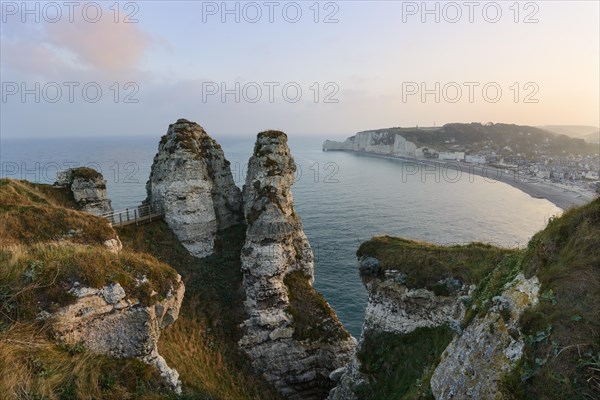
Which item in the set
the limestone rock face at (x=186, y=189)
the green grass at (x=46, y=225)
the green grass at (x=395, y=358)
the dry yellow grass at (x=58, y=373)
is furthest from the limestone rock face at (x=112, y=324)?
the limestone rock face at (x=186, y=189)

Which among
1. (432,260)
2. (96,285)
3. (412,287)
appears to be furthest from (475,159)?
(96,285)

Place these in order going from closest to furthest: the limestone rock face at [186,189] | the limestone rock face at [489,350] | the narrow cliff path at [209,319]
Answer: the limestone rock face at [489,350] < the narrow cliff path at [209,319] < the limestone rock face at [186,189]

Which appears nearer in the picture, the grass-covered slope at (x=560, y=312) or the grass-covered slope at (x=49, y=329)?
the grass-covered slope at (x=560, y=312)

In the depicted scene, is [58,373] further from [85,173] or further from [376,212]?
[376,212]

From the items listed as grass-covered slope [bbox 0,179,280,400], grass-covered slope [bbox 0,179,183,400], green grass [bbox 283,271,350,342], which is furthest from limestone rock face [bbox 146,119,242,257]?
grass-covered slope [bbox 0,179,183,400]

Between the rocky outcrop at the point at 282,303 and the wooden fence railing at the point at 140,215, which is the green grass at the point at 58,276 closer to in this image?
the rocky outcrop at the point at 282,303

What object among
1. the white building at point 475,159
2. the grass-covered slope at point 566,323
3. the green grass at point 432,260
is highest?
the white building at point 475,159

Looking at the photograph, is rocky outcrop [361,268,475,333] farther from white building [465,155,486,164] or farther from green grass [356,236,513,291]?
white building [465,155,486,164]
